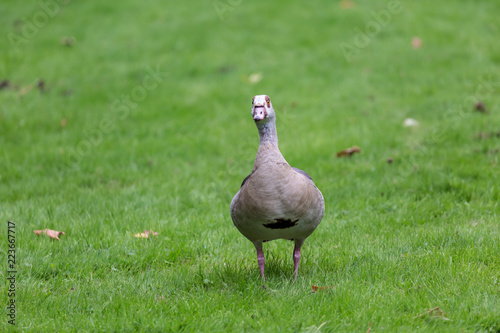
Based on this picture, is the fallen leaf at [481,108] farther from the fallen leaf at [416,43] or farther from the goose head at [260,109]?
the goose head at [260,109]

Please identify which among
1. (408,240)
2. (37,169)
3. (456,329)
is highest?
(456,329)

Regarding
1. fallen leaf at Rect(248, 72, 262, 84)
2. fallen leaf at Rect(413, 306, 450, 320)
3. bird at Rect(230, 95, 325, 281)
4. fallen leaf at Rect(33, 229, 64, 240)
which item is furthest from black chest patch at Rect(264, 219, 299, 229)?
fallen leaf at Rect(248, 72, 262, 84)

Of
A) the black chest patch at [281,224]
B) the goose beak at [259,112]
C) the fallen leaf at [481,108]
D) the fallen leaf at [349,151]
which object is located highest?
the goose beak at [259,112]

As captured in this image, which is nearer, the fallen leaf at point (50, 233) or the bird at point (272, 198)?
the bird at point (272, 198)

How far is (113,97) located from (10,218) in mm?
4394

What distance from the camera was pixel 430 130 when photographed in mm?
7770

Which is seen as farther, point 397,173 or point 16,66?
point 16,66

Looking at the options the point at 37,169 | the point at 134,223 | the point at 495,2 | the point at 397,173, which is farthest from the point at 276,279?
the point at 495,2

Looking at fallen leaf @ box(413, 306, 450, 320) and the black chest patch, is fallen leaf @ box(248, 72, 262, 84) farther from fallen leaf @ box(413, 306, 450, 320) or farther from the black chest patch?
fallen leaf @ box(413, 306, 450, 320)

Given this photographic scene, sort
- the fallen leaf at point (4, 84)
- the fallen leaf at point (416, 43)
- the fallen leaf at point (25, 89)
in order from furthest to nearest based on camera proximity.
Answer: the fallen leaf at point (416, 43)
the fallen leaf at point (4, 84)
the fallen leaf at point (25, 89)

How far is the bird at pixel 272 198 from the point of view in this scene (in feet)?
12.3

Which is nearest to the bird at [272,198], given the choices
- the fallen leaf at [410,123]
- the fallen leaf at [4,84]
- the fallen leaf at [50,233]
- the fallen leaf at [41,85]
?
the fallen leaf at [50,233]

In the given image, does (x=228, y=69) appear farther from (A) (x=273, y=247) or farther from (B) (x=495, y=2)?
(B) (x=495, y=2)

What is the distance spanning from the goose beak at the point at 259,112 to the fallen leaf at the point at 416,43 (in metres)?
7.84
